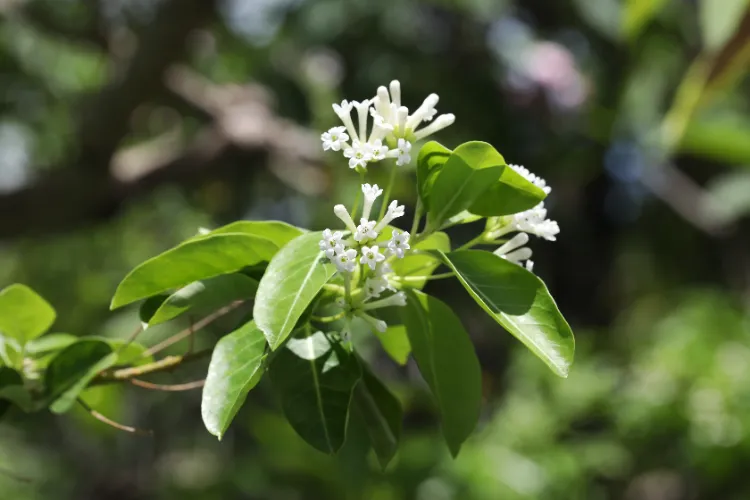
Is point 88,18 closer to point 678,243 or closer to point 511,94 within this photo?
point 511,94

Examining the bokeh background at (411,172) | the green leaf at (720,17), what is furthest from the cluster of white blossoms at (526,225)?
the bokeh background at (411,172)

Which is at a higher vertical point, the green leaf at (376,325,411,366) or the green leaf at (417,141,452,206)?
the green leaf at (417,141,452,206)

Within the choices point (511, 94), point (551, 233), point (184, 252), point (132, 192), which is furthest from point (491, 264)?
point (511, 94)

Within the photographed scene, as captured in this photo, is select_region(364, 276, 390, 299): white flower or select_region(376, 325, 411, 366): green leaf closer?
select_region(364, 276, 390, 299): white flower

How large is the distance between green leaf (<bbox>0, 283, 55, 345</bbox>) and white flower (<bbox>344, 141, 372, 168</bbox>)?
0.24 meters

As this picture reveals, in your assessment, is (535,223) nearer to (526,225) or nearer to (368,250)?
(526,225)

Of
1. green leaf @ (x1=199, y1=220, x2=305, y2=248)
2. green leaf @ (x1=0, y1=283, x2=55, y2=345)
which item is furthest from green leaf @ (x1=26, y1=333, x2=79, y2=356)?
green leaf @ (x1=199, y1=220, x2=305, y2=248)

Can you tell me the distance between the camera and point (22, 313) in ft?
1.64

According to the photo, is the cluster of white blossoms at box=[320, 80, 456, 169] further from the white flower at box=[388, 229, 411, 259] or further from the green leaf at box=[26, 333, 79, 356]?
the green leaf at box=[26, 333, 79, 356]

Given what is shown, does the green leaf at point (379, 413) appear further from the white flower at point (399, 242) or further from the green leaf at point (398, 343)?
the white flower at point (399, 242)

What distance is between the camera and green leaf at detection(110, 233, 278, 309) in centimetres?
42

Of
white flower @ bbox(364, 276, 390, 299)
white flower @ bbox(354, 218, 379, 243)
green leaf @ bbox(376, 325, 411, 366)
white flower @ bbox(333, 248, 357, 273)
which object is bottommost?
green leaf @ bbox(376, 325, 411, 366)

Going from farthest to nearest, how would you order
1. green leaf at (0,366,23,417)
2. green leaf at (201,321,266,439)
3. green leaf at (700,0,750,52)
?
green leaf at (700,0,750,52), green leaf at (0,366,23,417), green leaf at (201,321,266,439)

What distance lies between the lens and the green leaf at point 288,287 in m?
0.36
